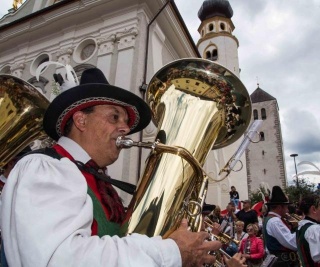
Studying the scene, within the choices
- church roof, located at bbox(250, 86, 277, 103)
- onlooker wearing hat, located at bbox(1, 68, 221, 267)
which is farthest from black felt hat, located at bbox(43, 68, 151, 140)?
church roof, located at bbox(250, 86, 277, 103)

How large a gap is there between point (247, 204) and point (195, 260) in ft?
22.9

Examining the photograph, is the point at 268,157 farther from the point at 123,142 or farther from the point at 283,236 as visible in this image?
the point at 123,142

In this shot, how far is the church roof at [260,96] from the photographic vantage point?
157 ft

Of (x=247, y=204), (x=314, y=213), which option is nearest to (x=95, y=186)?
(x=314, y=213)

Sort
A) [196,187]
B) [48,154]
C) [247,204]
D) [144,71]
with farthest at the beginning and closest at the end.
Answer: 1. [144,71]
2. [247,204]
3. [196,187]
4. [48,154]

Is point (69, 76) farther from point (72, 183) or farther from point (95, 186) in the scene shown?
point (72, 183)

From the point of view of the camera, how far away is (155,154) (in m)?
1.68

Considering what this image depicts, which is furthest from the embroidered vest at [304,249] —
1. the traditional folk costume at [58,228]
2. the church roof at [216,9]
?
the church roof at [216,9]

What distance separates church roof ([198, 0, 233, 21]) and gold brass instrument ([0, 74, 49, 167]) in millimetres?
28519

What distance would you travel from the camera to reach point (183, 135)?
1.89 metres

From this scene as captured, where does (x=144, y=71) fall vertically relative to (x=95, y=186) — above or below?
above

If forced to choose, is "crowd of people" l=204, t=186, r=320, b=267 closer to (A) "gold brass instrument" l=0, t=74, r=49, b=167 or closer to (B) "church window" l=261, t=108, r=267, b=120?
(A) "gold brass instrument" l=0, t=74, r=49, b=167

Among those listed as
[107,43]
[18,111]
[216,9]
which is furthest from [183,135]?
[216,9]

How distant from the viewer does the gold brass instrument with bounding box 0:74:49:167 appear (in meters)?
3.13
